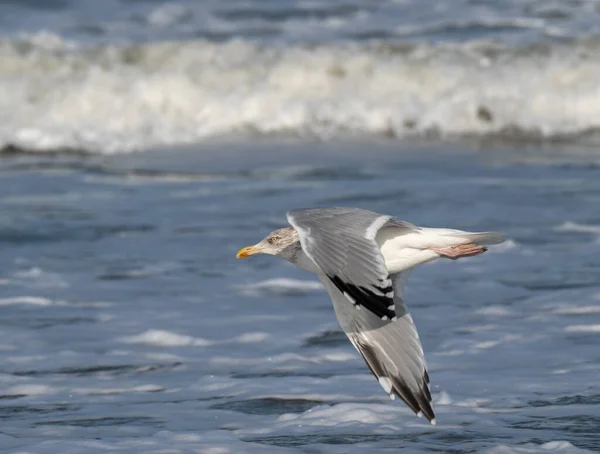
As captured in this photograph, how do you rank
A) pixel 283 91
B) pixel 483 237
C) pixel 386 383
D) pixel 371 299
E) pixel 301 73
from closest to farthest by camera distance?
pixel 371 299 < pixel 386 383 < pixel 483 237 < pixel 283 91 < pixel 301 73

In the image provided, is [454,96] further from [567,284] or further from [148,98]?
[567,284]

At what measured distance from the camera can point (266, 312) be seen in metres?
7.24

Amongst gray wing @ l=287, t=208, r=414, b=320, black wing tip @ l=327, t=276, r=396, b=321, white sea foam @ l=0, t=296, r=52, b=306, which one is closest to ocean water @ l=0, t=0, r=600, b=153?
white sea foam @ l=0, t=296, r=52, b=306

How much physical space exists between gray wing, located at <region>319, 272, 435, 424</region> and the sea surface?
0.21 metres

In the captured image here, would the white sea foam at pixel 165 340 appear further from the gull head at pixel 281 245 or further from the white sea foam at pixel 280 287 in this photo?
the white sea foam at pixel 280 287

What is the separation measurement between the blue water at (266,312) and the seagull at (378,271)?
0.27 meters

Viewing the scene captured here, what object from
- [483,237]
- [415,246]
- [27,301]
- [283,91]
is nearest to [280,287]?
[27,301]

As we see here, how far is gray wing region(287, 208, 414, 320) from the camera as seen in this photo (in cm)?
458

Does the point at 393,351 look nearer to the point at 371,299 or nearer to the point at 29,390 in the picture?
the point at 371,299

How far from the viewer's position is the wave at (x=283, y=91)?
13.5 meters

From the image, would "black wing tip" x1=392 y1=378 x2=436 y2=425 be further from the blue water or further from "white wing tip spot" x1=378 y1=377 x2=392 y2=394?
the blue water

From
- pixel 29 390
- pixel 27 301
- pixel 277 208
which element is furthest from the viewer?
pixel 277 208

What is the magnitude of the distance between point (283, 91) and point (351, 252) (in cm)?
997

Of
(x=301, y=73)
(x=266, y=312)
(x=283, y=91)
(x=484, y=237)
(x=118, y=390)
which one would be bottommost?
(x=118, y=390)
